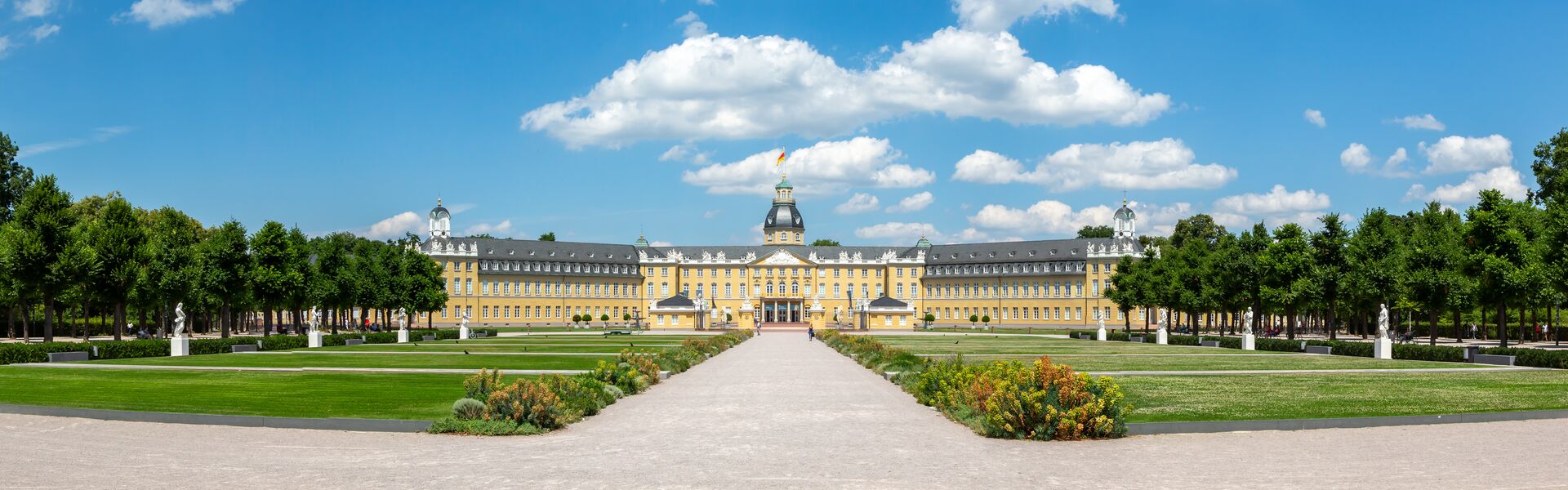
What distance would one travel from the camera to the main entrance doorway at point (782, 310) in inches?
6191

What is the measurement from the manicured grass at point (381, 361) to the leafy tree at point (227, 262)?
40.3ft

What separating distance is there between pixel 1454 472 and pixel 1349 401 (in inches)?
391

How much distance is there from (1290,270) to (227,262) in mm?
52227

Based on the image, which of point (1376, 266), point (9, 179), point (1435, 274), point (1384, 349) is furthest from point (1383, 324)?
point (9, 179)

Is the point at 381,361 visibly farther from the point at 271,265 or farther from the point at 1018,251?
the point at 1018,251

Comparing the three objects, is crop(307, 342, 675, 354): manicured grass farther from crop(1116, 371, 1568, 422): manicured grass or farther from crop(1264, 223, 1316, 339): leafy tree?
crop(1264, 223, 1316, 339): leafy tree

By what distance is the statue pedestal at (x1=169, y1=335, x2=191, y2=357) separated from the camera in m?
44.7

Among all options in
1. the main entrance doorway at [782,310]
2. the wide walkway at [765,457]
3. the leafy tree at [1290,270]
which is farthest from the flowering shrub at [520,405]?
the main entrance doorway at [782,310]

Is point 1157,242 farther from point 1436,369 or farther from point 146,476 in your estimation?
point 146,476

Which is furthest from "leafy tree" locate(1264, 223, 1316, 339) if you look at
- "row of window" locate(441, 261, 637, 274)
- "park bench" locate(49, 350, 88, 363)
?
"row of window" locate(441, 261, 637, 274)

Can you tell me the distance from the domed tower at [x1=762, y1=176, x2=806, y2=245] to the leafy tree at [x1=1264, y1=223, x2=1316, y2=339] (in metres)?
111

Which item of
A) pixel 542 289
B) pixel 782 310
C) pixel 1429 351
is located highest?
pixel 542 289

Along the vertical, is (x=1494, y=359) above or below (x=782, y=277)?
below

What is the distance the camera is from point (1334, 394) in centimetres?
2506
